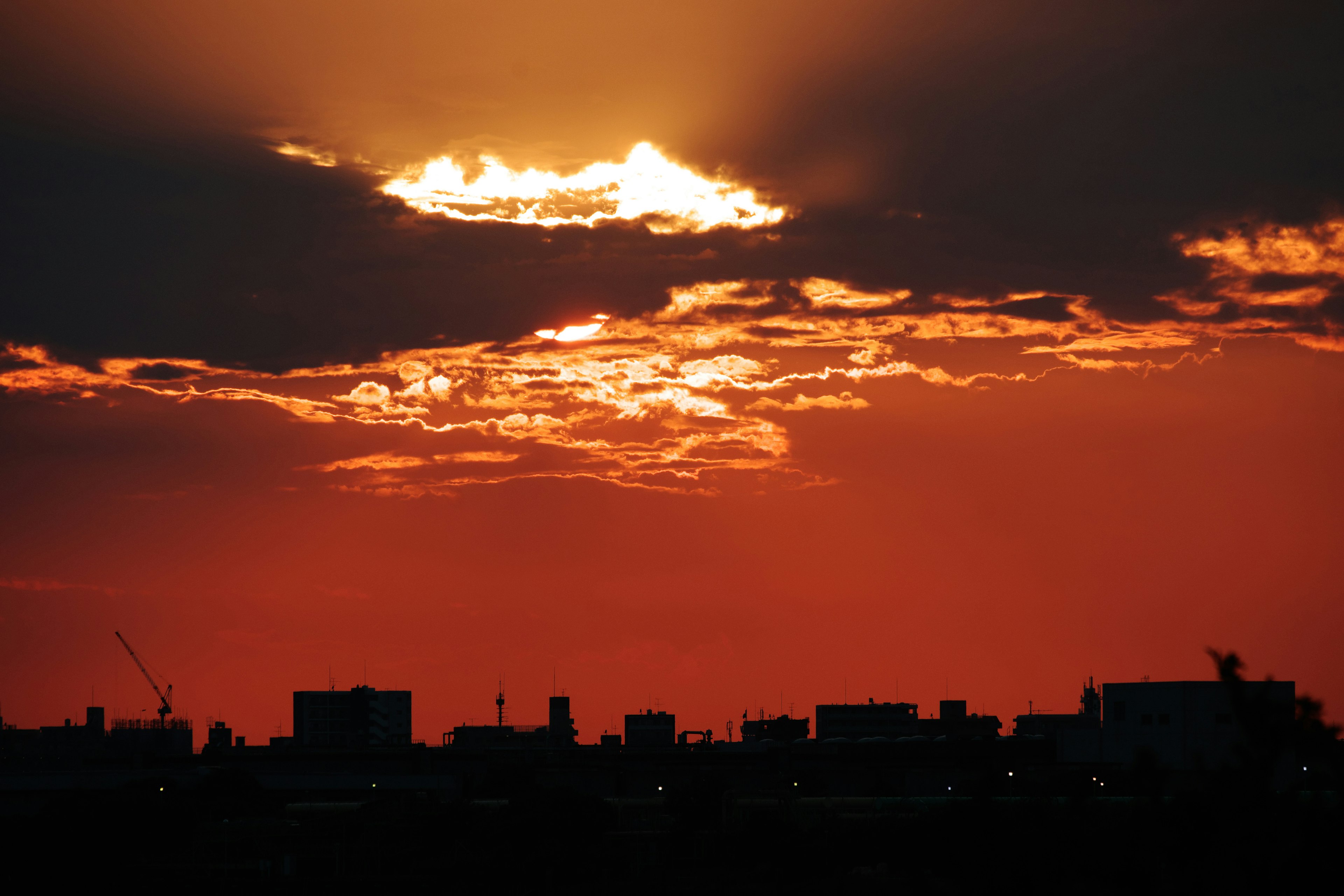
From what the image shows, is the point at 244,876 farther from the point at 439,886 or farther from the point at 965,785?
the point at 965,785

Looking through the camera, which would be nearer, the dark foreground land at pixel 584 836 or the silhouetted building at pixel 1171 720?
the dark foreground land at pixel 584 836

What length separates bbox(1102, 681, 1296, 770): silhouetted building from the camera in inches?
5084

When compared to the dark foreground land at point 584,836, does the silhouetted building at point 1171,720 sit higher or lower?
higher

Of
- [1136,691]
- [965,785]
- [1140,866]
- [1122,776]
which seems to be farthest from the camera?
[1136,691]

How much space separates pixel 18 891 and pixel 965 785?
255ft

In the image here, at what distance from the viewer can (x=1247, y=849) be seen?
→ 103ft

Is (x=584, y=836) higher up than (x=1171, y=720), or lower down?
lower down

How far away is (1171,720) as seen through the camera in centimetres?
13275

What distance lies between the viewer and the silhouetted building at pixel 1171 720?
129m

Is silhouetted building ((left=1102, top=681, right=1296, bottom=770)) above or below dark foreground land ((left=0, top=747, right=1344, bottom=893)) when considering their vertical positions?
above

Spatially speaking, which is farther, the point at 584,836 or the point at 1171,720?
the point at 1171,720

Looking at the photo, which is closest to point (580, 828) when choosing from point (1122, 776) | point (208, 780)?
point (1122, 776)

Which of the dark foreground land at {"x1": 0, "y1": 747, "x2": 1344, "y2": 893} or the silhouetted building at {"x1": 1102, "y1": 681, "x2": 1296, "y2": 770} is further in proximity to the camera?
the silhouetted building at {"x1": 1102, "y1": 681, "x2": 1296, "y2": 770}

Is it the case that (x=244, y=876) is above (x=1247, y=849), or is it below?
below
